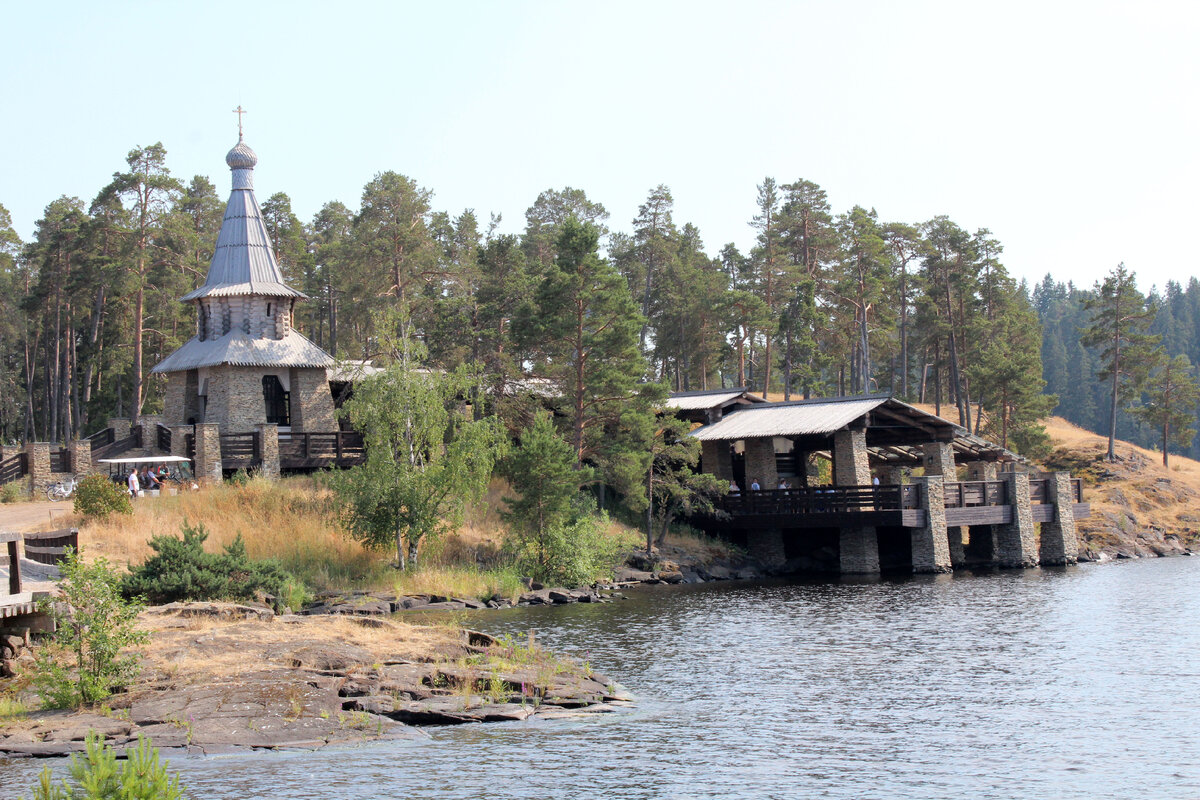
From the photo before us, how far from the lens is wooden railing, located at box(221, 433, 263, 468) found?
4025 centimetres

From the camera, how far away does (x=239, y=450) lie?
40562 millimetres

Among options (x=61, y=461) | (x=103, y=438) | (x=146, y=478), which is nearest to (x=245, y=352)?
(x=103, y=438)

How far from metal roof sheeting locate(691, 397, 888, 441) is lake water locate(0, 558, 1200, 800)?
11642 mm

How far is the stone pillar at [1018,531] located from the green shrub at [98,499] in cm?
3124

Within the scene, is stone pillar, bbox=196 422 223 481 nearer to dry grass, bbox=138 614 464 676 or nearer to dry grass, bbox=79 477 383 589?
dry grass, bbox=79 477 383 589

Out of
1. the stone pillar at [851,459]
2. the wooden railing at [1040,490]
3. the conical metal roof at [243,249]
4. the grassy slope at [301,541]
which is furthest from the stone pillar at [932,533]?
the conical metal roof at [243,249]

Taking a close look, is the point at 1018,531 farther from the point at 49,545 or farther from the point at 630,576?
the point at 49,545

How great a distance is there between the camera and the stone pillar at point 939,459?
42562mm

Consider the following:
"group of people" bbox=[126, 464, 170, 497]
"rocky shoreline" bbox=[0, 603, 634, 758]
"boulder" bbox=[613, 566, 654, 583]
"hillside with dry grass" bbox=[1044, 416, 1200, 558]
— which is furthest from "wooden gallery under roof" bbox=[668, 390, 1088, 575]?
"rocky shoreline" bbox=[0, 603, 634, 758]

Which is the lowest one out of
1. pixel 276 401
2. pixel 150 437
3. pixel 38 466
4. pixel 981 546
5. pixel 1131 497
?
pixel 981 546

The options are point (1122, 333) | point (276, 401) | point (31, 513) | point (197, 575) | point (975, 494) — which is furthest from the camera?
point (1122, 333)

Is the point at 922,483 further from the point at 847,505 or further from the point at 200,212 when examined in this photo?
the point at 200,212

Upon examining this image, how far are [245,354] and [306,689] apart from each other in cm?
2901

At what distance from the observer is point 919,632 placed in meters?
26.1
